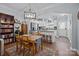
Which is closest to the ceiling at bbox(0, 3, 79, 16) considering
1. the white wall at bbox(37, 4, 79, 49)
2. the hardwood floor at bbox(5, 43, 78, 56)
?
the white wall at bbox(37, 4, 79, 49)

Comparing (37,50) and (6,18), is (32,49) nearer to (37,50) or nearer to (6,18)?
(37,50)

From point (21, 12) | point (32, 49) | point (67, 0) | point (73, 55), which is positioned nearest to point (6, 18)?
point (21, 12)

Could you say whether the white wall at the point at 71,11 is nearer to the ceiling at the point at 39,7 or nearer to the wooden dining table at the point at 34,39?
the ceiling at the point at 39,7

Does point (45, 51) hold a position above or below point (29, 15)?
below

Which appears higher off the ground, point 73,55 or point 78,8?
point 78,8

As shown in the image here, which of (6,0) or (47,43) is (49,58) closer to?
(47,43)

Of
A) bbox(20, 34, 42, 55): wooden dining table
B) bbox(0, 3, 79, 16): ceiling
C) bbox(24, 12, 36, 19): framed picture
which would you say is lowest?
bbox(20, 34, 42, 55): wooden dining table

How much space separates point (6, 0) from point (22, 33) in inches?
28.3

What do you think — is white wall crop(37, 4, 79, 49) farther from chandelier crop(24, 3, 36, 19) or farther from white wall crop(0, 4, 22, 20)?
white wall crop(0, 4, 22, 20)

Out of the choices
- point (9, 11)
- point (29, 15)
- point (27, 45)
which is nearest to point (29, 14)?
point (29, 15)

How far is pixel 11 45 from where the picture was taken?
9.34ft

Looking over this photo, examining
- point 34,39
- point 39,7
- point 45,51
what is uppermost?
point 39,7

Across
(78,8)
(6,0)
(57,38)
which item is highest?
(6,0)

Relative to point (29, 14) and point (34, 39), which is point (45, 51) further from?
point (29, 14)
